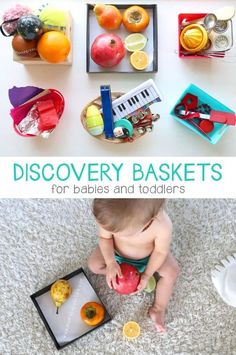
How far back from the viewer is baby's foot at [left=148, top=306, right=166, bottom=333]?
118 cm

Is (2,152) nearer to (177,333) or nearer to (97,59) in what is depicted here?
(97,59)

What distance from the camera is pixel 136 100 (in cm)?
85

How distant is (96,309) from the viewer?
46.4 inches

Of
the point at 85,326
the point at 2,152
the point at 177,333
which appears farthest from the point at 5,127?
the point at 177,333

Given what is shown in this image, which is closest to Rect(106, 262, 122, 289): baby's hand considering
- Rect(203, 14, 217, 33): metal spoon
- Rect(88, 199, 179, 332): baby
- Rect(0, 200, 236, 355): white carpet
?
Rect(88, 199, 179, 332): baby

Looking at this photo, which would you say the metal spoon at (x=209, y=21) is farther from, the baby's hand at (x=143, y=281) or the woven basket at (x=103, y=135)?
the baby's hand at (x=143, y=281)

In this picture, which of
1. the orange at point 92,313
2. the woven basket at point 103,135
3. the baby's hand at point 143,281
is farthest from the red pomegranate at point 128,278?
the woven basket at point 103,135

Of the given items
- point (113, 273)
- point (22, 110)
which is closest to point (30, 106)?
point (22, 110)

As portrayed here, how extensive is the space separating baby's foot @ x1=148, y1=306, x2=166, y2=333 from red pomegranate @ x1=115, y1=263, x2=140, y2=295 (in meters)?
0.12

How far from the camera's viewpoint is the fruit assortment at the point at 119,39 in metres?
0.85

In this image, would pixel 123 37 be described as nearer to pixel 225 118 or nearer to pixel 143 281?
pixel 225 118

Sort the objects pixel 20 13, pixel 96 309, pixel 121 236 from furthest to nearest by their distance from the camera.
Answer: pixel 96 309
pixel 121 236
pixel 20 13

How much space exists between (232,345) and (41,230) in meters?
0.58

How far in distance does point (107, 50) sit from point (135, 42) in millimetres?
64
